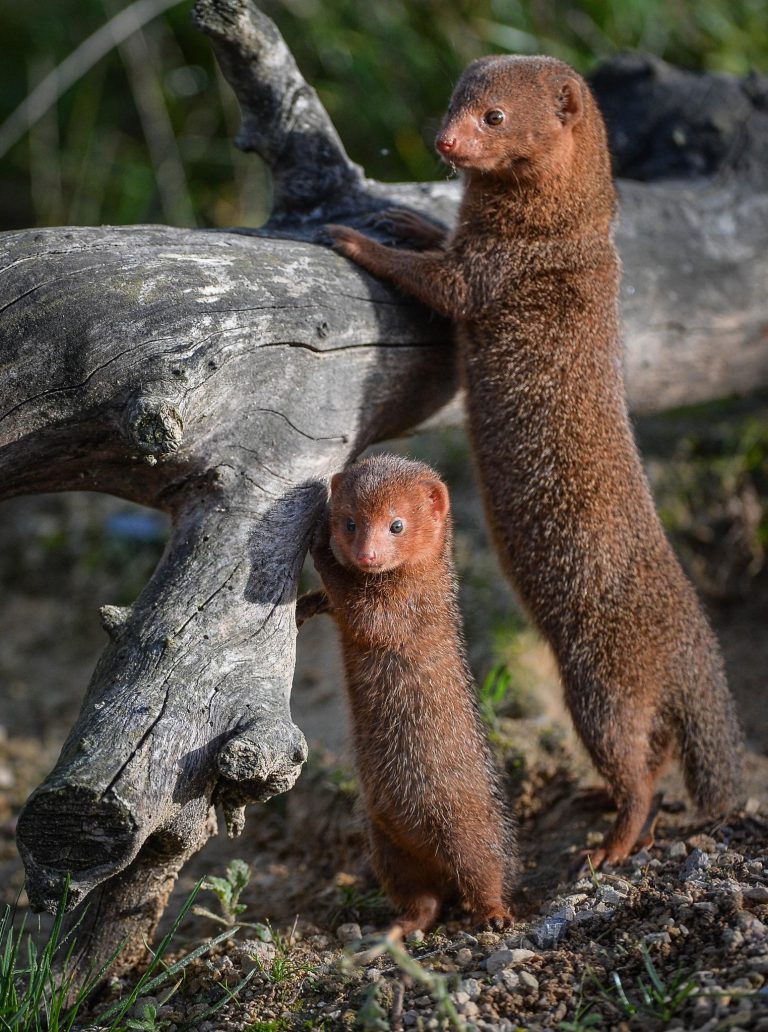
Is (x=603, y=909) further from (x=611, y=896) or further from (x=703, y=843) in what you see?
(x=703, y=843)

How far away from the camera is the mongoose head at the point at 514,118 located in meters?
3.63

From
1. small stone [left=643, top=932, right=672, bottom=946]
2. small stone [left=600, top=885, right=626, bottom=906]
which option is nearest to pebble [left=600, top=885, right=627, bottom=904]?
small stone [left=600, top=885, right=626, bottom=906]

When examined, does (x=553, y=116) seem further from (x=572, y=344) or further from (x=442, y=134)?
(x=572, y=344)

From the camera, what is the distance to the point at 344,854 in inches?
164

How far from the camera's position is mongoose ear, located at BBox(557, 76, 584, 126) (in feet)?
12.3

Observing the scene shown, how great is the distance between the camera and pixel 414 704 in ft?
11.0

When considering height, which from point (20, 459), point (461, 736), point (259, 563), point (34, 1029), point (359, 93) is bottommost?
point (34, 1029)

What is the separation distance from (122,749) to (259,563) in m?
0.71

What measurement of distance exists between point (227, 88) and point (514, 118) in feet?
14.9

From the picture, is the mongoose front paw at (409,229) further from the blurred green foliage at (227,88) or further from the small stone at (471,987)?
the blurred green foliage at (227,88)

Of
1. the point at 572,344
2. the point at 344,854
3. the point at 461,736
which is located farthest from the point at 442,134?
the point at 344,854

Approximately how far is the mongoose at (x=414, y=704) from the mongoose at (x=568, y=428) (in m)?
0.48

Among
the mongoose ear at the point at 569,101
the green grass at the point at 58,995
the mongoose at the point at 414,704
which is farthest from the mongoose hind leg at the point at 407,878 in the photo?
the mongoose ear at the point at 569,101

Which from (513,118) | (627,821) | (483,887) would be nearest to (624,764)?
(627,821)
